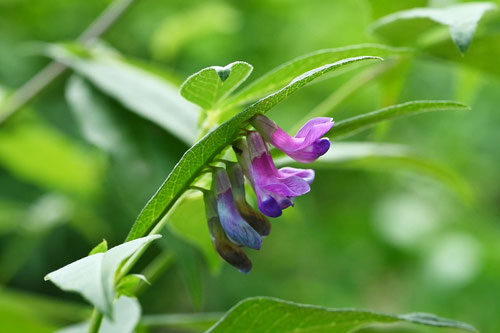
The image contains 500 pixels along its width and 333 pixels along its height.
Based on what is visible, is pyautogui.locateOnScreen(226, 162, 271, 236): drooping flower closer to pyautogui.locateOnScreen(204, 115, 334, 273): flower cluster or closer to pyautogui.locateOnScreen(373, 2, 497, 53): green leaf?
pyautogui.locateOnScreen(204, 115, 334, 273): flower cluster

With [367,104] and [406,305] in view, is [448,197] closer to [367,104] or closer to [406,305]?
[406,305]

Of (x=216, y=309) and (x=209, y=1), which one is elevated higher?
(x=209, y=1)

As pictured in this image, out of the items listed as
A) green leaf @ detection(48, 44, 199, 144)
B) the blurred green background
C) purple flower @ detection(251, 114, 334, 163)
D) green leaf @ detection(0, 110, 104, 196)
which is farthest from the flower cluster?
green leaf @ detection(0, 110, 104, 196)

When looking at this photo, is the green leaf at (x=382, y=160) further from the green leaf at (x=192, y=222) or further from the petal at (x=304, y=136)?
the petal at (x=304, y=136)

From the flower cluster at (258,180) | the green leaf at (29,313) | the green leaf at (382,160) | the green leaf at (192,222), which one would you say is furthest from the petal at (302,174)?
the green leaf at (29,313)

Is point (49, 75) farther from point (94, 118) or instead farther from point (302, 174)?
point (302, 174)

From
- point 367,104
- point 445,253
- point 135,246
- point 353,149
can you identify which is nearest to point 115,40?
point 367,104

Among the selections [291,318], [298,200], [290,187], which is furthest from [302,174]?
[298,200]
